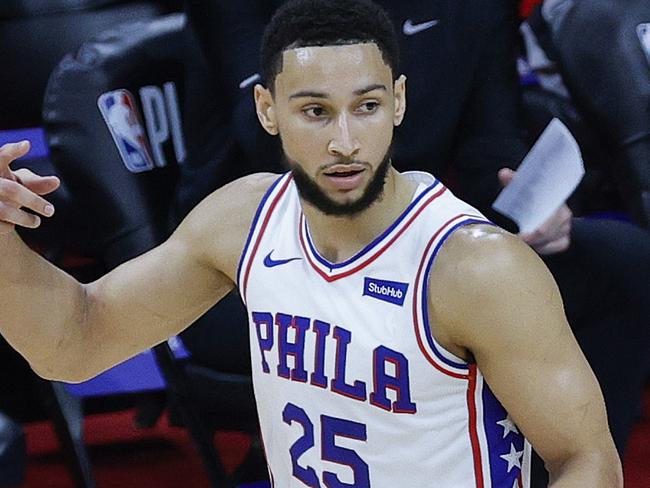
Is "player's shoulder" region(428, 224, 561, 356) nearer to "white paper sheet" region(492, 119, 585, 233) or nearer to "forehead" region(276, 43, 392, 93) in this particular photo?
"forehead" region(276, 43, 392, 93)

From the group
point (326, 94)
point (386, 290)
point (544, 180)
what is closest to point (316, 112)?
point (326, 94)

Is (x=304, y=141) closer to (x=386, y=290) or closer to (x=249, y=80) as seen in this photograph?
(x=386, y=290)

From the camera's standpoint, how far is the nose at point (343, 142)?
6.11 ft

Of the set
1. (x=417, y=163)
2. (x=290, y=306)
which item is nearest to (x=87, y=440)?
(x=417, y=163)

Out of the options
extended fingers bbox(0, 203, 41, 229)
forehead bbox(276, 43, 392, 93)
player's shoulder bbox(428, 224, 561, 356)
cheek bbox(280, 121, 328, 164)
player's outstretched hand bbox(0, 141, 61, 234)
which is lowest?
player's shoulder bbox(428, 224, 561, 356)

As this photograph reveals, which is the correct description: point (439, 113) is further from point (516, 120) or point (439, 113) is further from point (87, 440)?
point (87, 440)

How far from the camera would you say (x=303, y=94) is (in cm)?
190

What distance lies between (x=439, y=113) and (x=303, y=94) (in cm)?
86

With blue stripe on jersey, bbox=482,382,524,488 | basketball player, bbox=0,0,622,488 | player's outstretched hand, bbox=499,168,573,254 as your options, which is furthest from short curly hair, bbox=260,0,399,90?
player's outstretched hand, bbox=499,168,573,254

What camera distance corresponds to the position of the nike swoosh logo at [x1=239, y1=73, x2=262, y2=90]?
277 cm

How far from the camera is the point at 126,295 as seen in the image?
2248mm

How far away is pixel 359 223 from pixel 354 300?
0.10 metres

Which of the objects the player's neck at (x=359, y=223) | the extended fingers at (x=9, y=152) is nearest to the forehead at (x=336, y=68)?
the player's neck at (x=359, y=223)

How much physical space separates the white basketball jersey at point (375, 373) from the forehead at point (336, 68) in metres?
0.21
